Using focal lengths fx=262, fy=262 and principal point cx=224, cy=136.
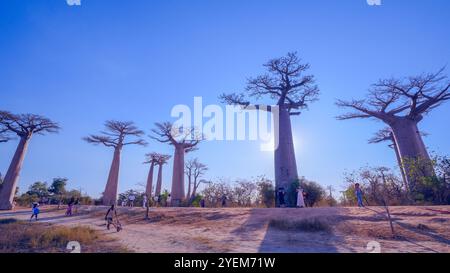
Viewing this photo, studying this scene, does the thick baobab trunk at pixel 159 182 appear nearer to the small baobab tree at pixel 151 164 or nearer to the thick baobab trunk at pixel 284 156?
the small baobab tree at pixel 151 164

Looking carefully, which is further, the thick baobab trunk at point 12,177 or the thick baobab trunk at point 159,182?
the thick baobab trunk at point 159,182

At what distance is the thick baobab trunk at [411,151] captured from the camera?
11.6 metres

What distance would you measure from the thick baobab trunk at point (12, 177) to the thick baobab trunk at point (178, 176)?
12267 millimetres

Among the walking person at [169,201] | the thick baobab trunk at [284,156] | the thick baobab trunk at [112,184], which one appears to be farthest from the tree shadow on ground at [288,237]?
the thick baobab trunk at [112,184]

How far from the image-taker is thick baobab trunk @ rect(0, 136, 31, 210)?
1944 cm

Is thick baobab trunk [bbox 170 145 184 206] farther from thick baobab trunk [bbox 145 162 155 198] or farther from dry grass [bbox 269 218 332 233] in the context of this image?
dry grass [bbox 269 218 332 233]

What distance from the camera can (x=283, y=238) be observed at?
630cm

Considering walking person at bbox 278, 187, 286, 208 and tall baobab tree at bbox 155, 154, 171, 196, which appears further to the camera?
tall baobab tree at bbox 155, 154, 171, 196

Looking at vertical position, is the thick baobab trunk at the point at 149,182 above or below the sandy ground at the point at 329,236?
above

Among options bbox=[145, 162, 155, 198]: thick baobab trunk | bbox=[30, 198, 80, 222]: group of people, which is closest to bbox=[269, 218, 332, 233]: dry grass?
bbox=[30, 198, 80, 222]: group of people

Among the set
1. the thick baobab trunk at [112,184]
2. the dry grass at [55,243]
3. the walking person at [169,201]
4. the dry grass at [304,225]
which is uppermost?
the thick baobab trunk at [112,184]

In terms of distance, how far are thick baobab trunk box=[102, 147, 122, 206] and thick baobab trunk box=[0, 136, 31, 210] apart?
6.78 m

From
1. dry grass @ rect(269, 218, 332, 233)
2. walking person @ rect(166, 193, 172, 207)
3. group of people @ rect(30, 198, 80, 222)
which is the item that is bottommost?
dry grass @ rect(269, 218, 332, 233)
